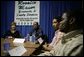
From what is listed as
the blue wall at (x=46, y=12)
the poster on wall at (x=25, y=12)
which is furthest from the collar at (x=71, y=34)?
the poster on wall at (x=25, y=12)

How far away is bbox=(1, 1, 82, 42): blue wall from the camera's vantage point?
17.6 feet

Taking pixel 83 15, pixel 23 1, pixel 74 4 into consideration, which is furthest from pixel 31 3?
pixel 83 15

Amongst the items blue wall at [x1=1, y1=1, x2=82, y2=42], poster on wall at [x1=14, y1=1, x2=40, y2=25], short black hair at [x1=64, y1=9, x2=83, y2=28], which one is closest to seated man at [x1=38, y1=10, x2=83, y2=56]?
short black hair at [x1=64, y1=9, x2=83, y2=28]

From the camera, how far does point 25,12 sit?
223 inches

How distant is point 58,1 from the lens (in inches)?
214

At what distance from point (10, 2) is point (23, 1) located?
415 millimetres

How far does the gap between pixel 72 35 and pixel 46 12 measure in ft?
12.3

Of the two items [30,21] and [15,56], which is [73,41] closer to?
[15,56]

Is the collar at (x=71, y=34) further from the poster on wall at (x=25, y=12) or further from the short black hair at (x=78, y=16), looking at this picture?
the poster on wall at (x=25, y=12)

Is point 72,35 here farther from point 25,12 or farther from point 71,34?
point 25,12

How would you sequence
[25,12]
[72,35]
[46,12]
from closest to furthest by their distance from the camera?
[72,35] → [46,12] → [25,12]

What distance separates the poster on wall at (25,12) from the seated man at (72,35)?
12.0 ft

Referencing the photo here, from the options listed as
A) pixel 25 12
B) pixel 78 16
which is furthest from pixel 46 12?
pixel 78 16

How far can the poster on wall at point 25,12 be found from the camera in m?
5.60
